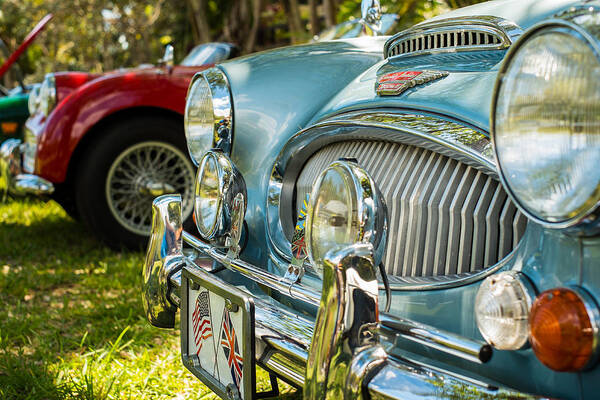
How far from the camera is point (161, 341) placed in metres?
2.58

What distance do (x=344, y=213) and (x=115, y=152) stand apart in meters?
2.76

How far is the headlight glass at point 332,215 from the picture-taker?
4.22 ft

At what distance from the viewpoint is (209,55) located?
184 inches

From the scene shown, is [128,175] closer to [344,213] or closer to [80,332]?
[80,332]

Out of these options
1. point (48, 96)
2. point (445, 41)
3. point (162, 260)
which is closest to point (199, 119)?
point (162, 260)

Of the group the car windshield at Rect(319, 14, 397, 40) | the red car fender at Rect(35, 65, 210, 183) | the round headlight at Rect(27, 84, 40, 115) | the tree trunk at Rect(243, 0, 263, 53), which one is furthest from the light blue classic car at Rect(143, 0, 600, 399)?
the tree trunk at Rect(243, 0, 263, 53)

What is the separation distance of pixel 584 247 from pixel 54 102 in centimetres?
372

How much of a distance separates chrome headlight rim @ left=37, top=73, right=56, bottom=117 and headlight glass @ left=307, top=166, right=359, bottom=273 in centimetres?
318

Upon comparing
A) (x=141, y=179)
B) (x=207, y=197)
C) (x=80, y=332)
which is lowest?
(x=80, y=332)

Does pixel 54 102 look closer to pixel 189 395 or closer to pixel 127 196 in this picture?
pixel 127 196

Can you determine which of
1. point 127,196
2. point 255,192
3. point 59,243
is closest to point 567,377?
point 255,192

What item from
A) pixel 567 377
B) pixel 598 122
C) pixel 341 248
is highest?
pixel 598 122

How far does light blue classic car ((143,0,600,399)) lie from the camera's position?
101 cm

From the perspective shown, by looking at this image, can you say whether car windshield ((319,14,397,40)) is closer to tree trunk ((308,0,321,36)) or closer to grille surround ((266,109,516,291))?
grille surround ((266,109,516,291))
